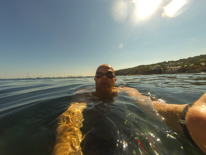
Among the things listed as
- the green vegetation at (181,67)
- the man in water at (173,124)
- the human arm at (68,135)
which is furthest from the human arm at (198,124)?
the green vegetation at (181,67)

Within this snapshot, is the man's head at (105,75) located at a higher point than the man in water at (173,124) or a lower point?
higher

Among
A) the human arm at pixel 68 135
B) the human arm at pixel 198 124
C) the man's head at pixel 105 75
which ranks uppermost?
the man's head at pixel 105 75

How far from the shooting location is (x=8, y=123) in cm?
231

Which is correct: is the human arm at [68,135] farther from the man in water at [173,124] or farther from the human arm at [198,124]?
the human arm at [198,124]

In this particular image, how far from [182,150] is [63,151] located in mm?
2128

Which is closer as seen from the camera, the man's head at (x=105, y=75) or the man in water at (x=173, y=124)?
the man in water at (x=173, y=124)

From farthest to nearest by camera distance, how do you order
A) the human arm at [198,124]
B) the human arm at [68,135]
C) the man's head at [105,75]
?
the man's head at [105,75]
the human arm at [68,135]
the human arm at [198,124]

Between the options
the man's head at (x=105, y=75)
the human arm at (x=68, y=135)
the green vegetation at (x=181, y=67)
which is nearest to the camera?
the human arm at (x=68, y=135)

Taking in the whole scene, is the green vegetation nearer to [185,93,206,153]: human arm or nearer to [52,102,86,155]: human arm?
[185,93,206,153]: human arm

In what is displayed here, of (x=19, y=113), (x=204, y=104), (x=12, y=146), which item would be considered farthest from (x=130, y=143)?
(x=19, y=113)

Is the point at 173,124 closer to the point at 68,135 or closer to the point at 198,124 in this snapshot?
the point at 198,124

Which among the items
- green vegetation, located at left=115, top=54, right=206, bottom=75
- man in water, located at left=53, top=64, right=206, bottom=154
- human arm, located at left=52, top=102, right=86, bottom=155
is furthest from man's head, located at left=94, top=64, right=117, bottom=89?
green vegetation, located at left=115, top=54, right=206, bottom=75

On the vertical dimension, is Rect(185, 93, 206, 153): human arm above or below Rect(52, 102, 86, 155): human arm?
above

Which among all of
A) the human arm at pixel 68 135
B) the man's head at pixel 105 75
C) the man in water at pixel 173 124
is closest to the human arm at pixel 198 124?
the man in water at pixel 173 124
